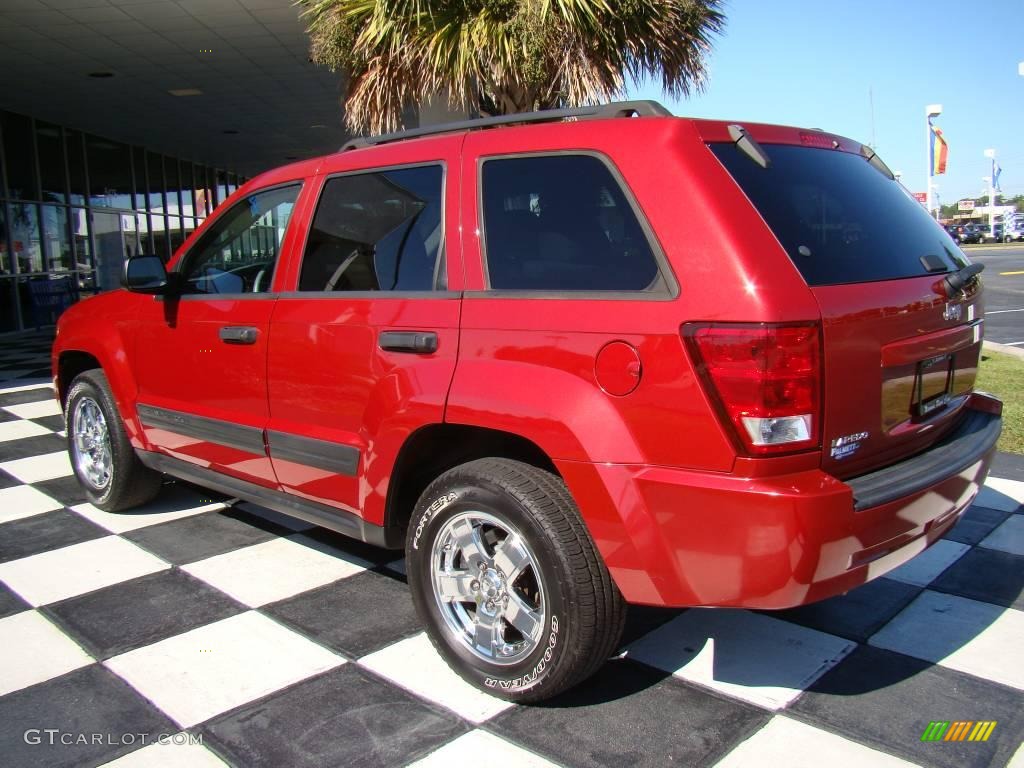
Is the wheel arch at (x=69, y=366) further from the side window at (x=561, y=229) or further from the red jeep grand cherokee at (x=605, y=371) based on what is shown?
the side window at (x=561, y=229)

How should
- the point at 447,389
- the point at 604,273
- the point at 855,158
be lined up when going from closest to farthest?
the point at 604,273 < the point at 447,389 < the point at 855,158

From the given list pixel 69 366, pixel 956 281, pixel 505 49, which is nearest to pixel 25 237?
pixel 505 49

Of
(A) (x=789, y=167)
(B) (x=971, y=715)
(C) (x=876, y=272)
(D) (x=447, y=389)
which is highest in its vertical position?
(A) (x=789, y=167)

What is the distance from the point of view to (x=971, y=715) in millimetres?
2471

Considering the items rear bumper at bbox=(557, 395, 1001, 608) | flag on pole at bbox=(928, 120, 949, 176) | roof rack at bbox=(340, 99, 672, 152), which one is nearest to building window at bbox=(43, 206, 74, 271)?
roof rack at bbox=(340, 99, 672, 152)

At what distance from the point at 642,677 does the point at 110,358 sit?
312 centimetres

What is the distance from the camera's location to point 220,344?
3.58 m

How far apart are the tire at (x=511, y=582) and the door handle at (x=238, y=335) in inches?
45.6

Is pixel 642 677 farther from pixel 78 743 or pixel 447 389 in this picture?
pixel 78 743

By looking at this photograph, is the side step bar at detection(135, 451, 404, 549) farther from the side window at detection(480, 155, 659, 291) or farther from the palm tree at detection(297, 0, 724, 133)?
the palm tree at detection(297, 0, 724, 133)

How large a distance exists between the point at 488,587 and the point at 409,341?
0.84 metres

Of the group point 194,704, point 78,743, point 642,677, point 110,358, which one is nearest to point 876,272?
point 642,677

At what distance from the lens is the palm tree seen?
7520 millimetres

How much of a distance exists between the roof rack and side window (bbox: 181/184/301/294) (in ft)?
1.68
